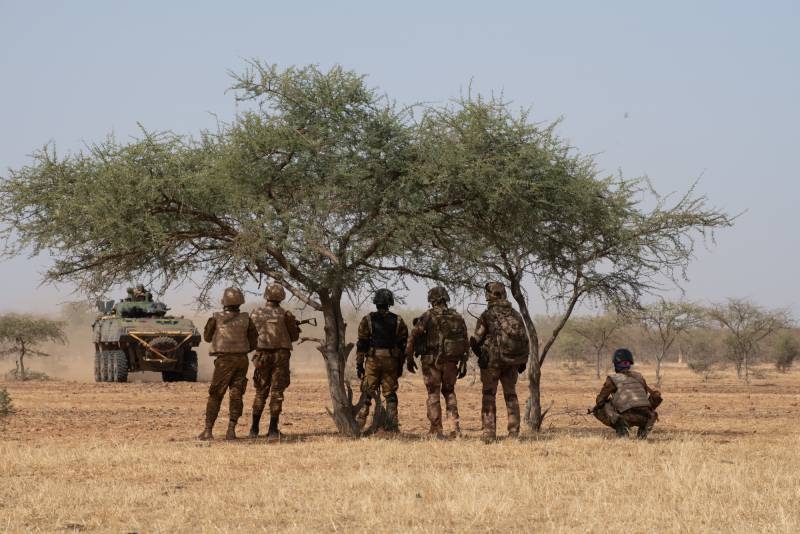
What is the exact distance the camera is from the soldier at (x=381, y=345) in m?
14.0

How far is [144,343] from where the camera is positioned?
33906 millimetres

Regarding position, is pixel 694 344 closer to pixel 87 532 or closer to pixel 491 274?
pixel 491 274

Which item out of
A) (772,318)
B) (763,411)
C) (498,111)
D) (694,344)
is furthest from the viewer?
(694,344)

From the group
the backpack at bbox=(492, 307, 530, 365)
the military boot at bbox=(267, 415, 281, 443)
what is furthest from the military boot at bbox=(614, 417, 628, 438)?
the military boot at bbox=(267, 415, 281, 443)

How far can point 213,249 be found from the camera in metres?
14.8

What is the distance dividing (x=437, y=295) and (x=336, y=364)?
1737mm

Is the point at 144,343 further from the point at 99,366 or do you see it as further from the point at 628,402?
the point at 628,402

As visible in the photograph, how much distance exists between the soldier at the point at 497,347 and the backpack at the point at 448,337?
301 millimetres

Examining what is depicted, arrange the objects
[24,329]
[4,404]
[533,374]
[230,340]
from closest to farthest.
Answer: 1. [230,340]
2. [533,374]
3. [4,404]
4. [24,329]

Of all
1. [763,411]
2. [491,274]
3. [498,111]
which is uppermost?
[498,111]

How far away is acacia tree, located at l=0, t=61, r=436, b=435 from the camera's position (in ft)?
44.0

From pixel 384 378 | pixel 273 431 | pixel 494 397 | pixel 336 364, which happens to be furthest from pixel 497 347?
pixel 273 431

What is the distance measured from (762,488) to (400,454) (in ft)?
13.0

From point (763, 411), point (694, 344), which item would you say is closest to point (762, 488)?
point (763, 411)
